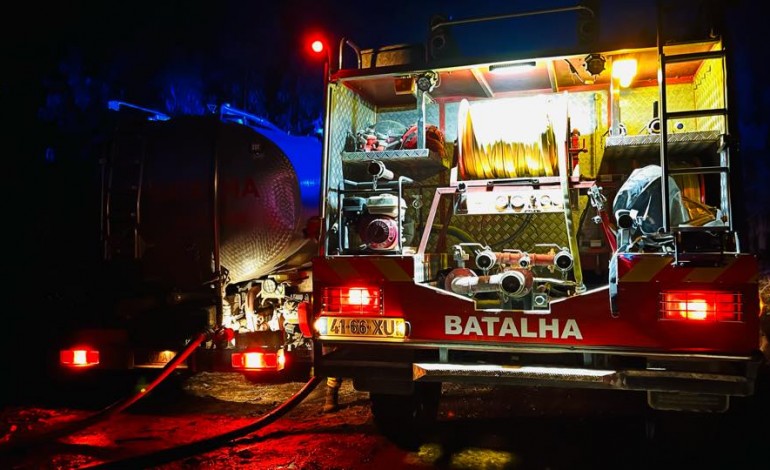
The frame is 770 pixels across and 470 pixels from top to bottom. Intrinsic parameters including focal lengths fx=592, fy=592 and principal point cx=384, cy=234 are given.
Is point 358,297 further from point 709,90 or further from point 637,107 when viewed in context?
point 637,107

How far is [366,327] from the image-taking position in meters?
4.35

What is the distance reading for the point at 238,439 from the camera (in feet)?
16.7

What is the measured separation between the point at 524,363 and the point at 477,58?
232 cm

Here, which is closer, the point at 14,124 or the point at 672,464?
the point at 672,464

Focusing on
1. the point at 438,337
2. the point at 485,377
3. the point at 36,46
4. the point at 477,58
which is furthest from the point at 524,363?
the point at 36,46

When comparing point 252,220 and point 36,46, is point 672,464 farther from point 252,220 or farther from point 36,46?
point 36,46

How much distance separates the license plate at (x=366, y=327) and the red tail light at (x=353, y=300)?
59 millimetres

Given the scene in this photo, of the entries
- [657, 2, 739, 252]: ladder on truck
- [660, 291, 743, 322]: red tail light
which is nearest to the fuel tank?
[657, 2, 739, 252]: ladder on truck

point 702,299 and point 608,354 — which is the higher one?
point 702,299

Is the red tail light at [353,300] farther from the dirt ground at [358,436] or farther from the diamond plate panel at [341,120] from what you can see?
the dirt ground at [358,436]

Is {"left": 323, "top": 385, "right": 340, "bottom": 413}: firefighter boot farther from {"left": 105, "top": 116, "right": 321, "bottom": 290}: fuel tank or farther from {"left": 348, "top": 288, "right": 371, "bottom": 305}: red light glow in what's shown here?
{"left": 348, "top": 288, "right": 371, "bottom": 305}: red light glow

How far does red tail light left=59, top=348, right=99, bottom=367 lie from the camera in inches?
223

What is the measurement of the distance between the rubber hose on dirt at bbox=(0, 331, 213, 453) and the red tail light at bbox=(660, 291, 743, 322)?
4.07 metres

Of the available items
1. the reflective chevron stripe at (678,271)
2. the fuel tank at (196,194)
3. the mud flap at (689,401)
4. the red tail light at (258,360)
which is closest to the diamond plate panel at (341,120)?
the fuel tank at (196,194)
